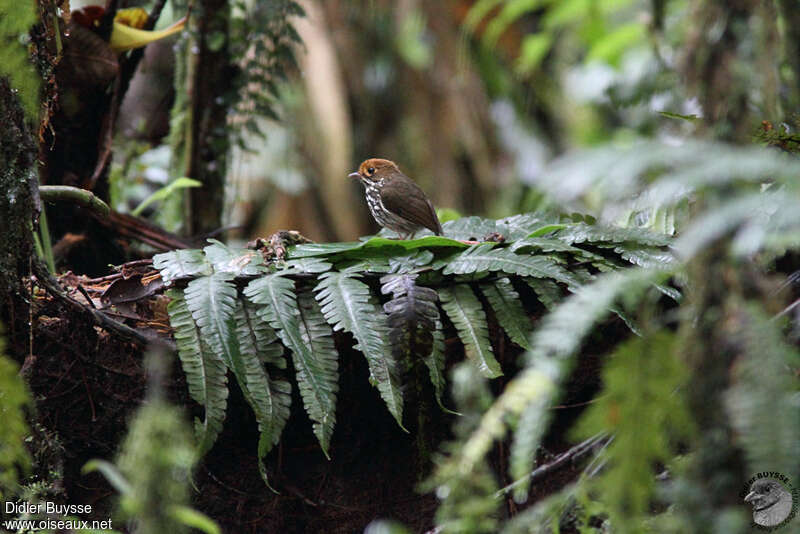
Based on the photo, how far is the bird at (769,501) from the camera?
148cm

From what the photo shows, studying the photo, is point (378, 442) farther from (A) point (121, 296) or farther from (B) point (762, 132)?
(B) point (762, 132)

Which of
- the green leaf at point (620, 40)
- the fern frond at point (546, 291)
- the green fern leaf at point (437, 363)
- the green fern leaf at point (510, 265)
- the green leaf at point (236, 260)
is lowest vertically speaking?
the green fern leaf at point (437, 363)

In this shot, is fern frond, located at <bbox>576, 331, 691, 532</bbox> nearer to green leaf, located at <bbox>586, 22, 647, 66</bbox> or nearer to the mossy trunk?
the mossy trunk

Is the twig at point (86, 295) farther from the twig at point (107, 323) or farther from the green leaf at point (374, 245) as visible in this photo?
the green leaf at point (374, 245)

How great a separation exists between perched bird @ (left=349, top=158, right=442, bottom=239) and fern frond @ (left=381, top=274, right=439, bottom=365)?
121cm

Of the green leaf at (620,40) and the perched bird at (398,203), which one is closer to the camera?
the perched bird at (398,203)

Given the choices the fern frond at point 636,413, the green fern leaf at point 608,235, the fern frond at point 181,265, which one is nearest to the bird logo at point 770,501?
the fern frond at point 636,413

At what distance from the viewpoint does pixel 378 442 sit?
216 cm

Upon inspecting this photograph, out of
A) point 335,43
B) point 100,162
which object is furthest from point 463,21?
point 100,162

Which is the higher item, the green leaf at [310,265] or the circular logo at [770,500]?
the green leaf at [310,265]

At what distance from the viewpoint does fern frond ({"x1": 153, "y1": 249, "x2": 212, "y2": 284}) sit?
2.05 meters

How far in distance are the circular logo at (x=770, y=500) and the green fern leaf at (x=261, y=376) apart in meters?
1.10

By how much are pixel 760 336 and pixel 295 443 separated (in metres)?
1.49

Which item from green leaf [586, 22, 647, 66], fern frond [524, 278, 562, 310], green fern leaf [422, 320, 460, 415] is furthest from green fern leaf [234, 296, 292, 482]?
green leaf [586, 22, 647, 66]
